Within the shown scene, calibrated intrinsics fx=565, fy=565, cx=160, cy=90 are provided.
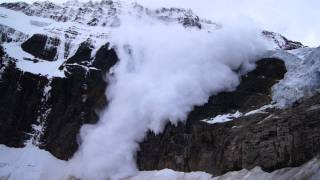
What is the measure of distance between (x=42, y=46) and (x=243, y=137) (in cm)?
7009

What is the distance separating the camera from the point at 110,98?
446ft

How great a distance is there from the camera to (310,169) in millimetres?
79375

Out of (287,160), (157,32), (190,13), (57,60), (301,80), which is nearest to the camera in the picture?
(287,160)

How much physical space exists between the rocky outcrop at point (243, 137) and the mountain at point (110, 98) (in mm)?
196

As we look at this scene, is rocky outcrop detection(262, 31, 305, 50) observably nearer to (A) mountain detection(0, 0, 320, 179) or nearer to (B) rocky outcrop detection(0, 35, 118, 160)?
(A) mountain detection(0, 0, 320, 179)

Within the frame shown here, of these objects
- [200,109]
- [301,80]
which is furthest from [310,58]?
[200,109]

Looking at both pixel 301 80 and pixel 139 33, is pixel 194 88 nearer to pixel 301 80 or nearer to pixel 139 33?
pixel 301 80

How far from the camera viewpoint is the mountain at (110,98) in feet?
312

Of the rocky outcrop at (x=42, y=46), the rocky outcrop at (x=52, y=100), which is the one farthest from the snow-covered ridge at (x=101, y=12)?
the rocky outcrop at (x=52, y=100)

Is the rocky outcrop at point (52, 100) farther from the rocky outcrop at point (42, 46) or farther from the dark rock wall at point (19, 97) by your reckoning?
the rocky outcrop at point (42, 46)

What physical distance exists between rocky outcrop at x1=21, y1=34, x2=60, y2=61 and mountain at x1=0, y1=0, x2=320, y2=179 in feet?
0.86

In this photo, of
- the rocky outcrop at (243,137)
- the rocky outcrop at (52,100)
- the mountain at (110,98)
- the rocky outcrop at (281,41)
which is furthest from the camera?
the rocky outcrop at (281,41)

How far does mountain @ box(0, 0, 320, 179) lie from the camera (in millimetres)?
95188

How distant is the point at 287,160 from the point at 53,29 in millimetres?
87595
